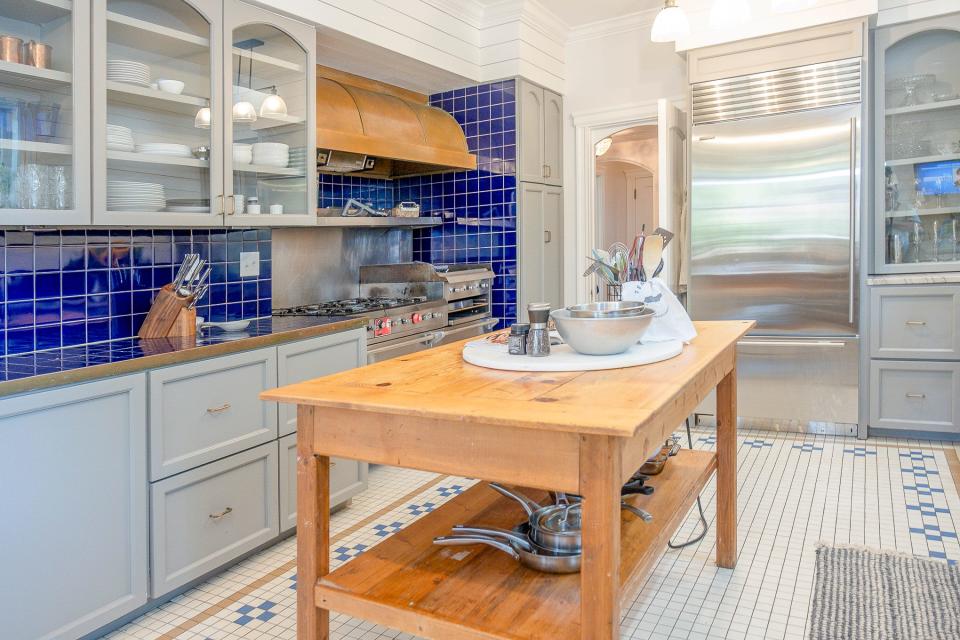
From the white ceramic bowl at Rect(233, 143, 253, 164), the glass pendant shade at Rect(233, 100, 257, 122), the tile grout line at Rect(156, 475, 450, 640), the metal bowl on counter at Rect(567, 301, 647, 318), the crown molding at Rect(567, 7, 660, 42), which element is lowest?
the tile grout line at Rect(156, 475, 450, 640)

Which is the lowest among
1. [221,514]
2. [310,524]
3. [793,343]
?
[221,514]

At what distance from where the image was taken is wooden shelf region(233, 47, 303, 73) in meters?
2.98

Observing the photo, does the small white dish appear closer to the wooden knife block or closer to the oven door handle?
the wooden knife block

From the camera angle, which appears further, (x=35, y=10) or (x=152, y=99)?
(x=152, y=99)

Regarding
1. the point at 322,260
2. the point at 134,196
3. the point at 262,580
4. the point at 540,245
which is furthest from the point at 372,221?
the point at 262,580

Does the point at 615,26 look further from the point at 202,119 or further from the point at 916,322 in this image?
the point at 202,119

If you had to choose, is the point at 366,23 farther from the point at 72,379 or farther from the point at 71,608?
the point at 71,608

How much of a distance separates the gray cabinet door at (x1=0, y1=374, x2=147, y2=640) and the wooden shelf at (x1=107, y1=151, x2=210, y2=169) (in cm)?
84

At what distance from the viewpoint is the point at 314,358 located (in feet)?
9.71

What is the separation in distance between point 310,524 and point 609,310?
3.12ft

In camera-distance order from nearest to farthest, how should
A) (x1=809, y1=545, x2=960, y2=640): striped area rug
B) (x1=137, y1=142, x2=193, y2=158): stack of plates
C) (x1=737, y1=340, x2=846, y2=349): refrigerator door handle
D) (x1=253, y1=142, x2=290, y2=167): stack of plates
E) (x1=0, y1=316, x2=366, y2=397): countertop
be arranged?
(x1=0, y1=316, x2=366, y2=397): countertop, (x1=809, y1=545, x2=960, y2=640): striped area rug, (x1=137, y1=142, x2=193, y2=158): stack of plates, (x1=253, y1=142, x2=290, y2=167): stack of plates, (x1=737, y1=340, x2=846, y2=349): refrigerator door handle

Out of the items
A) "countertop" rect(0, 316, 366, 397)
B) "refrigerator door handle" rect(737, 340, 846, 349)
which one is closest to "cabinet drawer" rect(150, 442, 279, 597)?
"countertop" rect(0, 316, 366, 397)

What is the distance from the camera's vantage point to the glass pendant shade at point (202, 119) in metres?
2.77

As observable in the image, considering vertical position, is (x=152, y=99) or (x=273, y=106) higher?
(x=273, y=106)
